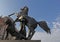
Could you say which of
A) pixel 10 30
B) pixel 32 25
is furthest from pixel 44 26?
pixel 10 30

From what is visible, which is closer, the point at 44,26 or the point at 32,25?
the point at 32,25

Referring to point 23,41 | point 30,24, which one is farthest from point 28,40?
point 30,24

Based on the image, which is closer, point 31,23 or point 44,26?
point 31,23

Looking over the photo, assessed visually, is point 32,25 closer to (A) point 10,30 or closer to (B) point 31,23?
(B) point 31,23

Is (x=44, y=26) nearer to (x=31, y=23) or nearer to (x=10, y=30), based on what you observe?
(x=31, y=23)

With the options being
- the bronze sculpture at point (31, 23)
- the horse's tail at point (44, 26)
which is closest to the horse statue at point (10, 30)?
the bronze sculpture at point (31, 23)

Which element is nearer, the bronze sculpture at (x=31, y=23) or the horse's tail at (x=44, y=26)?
the bronze sculpture at (x=31, y=23)

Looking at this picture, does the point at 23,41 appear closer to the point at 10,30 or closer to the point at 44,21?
the point at 10,30

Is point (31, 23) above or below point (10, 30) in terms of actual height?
above

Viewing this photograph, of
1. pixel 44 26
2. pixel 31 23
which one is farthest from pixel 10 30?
pixel 44 26

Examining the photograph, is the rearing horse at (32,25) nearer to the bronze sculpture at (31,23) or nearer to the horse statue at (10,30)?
the bronze sculpture at (31,23)

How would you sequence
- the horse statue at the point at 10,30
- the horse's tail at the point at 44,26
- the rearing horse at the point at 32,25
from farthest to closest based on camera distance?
the horse's tail at the point at 44,26 → the rearing horse at the point at 32,25 → the horse statue at the point at 10,30

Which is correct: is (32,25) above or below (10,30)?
above

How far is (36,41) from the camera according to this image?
33.3 ft
